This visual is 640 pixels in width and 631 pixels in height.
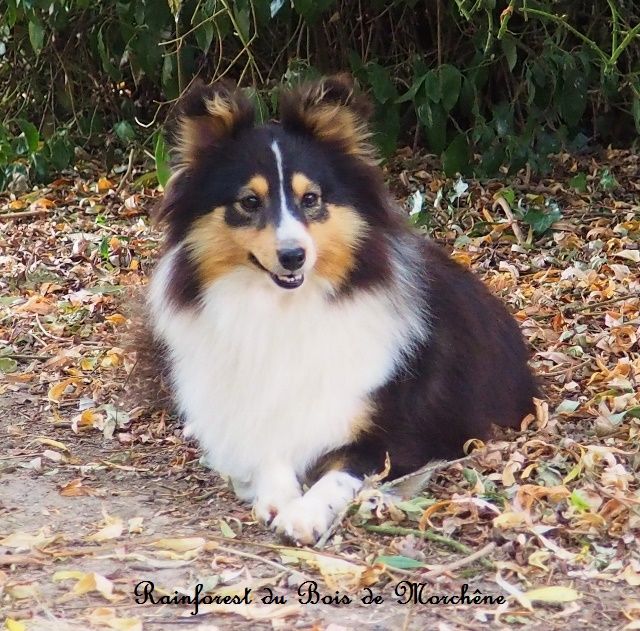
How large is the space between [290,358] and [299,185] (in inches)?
22.2

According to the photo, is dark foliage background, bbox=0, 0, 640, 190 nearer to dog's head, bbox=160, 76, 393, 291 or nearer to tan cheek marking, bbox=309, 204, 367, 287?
dog's head, bbox=160, 76, 393, 291

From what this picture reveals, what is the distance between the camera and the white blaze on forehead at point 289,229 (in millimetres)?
3281

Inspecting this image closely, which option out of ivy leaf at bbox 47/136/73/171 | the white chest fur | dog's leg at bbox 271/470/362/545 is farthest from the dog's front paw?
ivy leaf at bbox 47/136/73/171

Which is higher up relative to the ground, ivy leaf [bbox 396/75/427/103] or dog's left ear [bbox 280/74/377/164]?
dog's left ear [bbox 280/74/377/164]

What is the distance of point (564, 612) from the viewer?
2676 mm

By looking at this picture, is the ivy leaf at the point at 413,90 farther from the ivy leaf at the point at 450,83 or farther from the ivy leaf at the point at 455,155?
the ivy leaf at the point at 455,155

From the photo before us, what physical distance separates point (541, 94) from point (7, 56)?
401 centimetres

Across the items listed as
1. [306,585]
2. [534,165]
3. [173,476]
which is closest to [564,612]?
[306,585]

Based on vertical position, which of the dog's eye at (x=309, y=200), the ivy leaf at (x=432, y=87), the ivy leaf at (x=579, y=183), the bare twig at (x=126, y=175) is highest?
the dog's eye at (x=309, y=200)

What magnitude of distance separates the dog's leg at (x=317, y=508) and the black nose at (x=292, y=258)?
67cm

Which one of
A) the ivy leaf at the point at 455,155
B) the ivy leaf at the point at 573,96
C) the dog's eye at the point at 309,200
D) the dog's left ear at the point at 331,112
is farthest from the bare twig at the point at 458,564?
the ivy leaf at the point at 573,96

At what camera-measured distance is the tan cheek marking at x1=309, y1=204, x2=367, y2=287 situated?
3.40 metres

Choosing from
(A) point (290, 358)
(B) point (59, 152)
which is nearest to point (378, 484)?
(A) point (290, 358)

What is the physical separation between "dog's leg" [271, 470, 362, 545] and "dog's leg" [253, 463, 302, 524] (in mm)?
45
